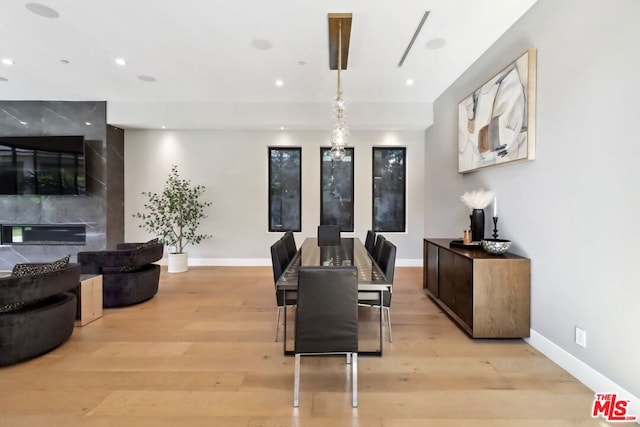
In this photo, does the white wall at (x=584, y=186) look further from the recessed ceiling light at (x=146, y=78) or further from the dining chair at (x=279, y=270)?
the recessed ceiling light at (x=146, y=78)

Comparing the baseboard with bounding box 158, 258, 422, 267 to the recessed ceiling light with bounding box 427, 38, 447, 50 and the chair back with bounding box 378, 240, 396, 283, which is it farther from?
the recessed ceiling light with bounding box 427, 38, 447, 50

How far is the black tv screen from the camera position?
520 centimetres

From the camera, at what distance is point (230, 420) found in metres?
1.76

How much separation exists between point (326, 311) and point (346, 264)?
34.5 inches

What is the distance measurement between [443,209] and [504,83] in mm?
2316

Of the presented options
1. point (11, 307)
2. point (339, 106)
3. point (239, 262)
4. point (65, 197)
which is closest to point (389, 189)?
point (339, 106)

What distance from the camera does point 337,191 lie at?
235 inches

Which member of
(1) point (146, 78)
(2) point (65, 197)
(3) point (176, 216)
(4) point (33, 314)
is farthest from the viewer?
(3) point (176, 216)

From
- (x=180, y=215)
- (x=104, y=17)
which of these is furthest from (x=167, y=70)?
(x=180, y=215)

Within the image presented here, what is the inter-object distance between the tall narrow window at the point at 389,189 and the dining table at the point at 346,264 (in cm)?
225

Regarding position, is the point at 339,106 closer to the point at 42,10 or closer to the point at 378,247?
the point at 378,247

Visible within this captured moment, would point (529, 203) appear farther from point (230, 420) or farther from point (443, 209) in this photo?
point (230, 420)

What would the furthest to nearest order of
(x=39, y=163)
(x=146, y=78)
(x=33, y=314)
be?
(x=39, y=163) < (x=146, y=78) < (x=33, y=314)

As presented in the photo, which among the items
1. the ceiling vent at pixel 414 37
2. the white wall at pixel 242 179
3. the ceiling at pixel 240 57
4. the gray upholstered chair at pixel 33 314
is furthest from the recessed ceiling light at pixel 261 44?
the gray upholstered chair at pixel 33 314
